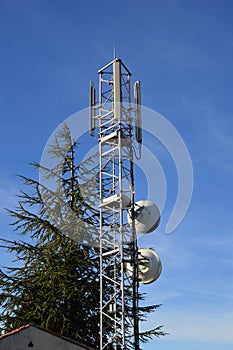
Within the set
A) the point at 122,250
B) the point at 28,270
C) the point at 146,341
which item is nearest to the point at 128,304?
the point at 122,250

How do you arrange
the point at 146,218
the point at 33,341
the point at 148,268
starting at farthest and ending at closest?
1. the point at 146,218
2. the point at 148,268
3. the point at 33,341

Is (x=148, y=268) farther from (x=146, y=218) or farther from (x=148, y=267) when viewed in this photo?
(x=146, y=218)

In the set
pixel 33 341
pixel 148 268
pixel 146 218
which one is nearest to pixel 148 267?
pixel 148 268

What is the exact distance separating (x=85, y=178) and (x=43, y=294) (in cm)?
567

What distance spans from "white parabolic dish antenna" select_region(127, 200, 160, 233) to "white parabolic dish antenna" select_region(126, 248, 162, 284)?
83cm

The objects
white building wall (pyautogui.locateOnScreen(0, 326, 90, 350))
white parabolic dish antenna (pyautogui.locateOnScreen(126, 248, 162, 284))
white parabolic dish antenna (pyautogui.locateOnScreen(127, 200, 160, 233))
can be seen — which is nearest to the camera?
white building wall (pyautogui.locateOnScreen(0, 326, 90, 350))

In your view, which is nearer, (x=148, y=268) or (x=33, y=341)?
(x=33, y=341)

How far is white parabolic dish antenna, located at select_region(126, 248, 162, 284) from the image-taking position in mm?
18938

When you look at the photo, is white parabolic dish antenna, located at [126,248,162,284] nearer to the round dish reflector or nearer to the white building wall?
the round dish reflector

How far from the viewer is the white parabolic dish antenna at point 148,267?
18.9 metres

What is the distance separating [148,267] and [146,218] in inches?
63.5

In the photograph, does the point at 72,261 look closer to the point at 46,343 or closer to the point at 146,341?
the point at 146,341

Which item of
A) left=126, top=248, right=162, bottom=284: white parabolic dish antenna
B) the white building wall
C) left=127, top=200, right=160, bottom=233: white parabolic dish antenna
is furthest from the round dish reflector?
the white building wall

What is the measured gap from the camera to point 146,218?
1922 centimetres
